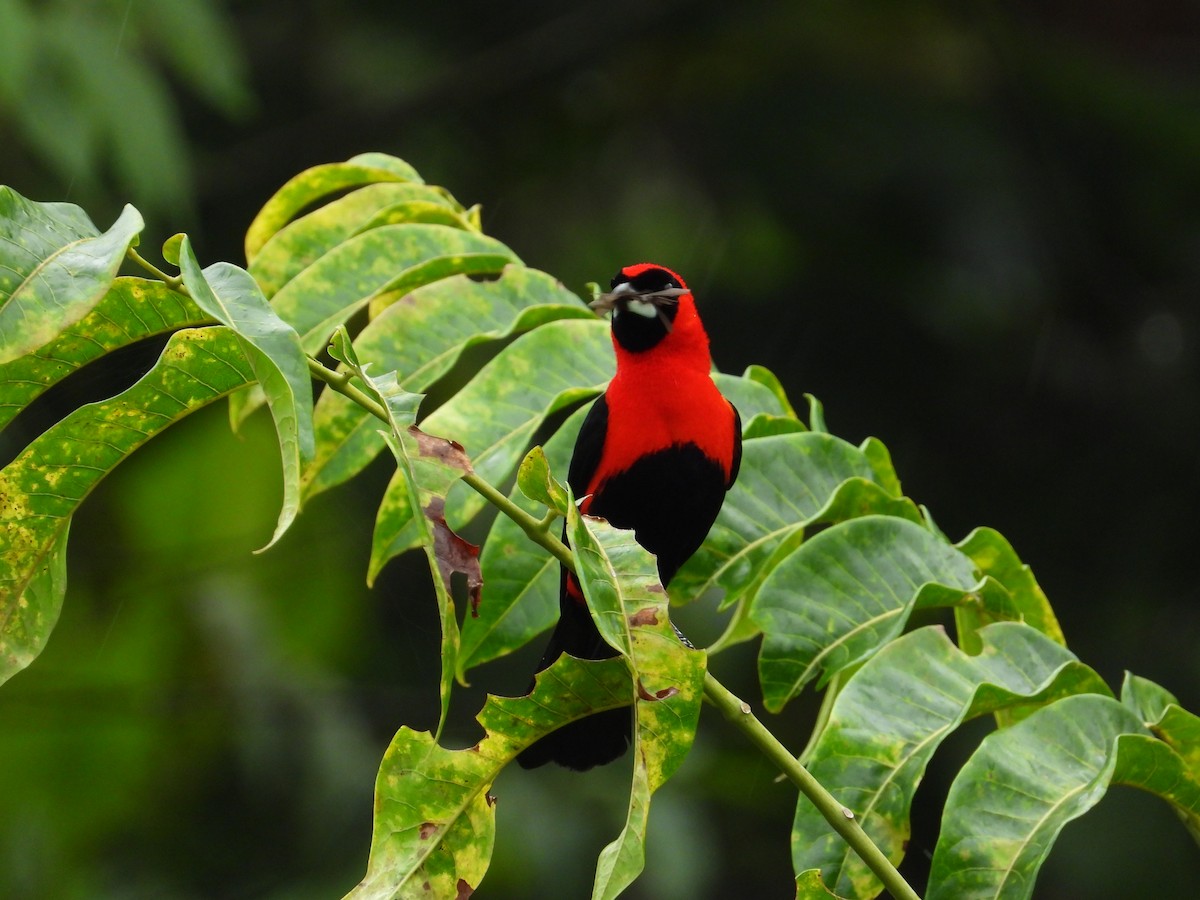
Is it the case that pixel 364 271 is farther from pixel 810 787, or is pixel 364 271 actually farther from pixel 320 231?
pixel 810 787

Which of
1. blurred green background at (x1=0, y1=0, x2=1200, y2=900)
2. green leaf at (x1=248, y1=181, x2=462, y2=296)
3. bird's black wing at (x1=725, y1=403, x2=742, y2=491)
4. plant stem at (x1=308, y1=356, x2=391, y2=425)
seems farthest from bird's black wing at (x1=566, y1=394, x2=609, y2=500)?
blurred green background at (x1=0, y1=0, x2=1200, y2=900)

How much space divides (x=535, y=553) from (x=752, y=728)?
0.75 metres

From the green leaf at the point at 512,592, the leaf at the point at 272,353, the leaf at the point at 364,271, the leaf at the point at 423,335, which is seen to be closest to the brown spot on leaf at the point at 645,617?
the leaf at the point at 272,353

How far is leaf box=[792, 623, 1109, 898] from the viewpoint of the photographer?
1755mm

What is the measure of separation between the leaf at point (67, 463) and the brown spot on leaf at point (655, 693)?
0.56 m

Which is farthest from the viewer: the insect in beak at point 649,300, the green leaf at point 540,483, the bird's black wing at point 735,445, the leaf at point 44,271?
the bird's black wing at point 735,445

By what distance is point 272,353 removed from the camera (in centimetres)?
129

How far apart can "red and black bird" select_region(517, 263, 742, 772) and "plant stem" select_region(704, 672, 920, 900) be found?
1.31 meters

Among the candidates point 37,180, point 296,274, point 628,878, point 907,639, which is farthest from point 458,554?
point 37,180

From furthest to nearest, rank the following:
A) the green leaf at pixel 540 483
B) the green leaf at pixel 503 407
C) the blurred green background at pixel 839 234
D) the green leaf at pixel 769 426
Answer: the blurred green background at pixel 839 234
the green leaf at pixel 769 426
the green leaf at pixel 503 407
the green leaf at pixel 540 483

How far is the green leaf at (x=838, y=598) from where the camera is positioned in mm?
1980

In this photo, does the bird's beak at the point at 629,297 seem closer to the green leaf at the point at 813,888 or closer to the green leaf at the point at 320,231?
the green leaf at the point at 320,231

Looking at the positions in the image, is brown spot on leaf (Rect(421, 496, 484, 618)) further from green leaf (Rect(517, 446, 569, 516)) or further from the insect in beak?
the insect in beak

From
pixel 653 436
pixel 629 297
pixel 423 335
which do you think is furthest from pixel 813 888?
pixel 653 436
